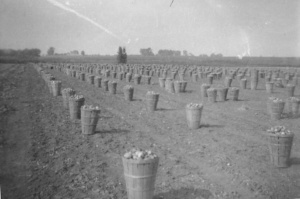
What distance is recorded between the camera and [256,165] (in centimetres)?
799

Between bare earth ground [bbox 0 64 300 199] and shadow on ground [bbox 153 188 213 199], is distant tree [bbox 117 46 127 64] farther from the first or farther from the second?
shadow on ground [bbox 153 188 213 199]

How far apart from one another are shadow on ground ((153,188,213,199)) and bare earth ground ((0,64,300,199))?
0.02 metres

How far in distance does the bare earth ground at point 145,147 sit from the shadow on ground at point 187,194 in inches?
0.8

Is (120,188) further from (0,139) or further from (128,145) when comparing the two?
(0,139)

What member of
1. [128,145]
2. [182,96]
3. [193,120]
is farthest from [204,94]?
[128,145]

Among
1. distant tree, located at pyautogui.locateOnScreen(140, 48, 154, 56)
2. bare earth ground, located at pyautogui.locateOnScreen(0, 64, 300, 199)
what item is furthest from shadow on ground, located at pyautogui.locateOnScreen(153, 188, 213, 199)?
distant tree, located at pyautogui.locateOnScreen(140, 48, 154, 56)

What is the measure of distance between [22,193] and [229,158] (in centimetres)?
541

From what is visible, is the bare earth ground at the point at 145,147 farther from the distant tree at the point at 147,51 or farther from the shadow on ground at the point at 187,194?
the distant tree at the point at 147,51

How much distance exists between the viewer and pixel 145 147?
946cm

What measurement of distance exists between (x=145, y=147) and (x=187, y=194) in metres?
3.28

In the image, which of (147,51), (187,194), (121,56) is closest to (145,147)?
(187,194)

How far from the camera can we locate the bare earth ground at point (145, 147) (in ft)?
21.7

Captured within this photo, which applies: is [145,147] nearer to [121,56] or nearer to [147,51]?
[121,56]

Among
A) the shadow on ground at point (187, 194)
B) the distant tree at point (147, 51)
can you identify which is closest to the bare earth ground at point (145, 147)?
the shadow on ground at point (187, 194)
